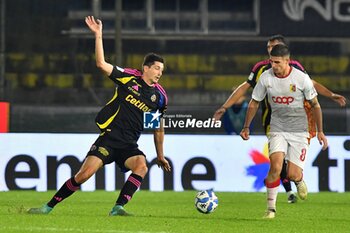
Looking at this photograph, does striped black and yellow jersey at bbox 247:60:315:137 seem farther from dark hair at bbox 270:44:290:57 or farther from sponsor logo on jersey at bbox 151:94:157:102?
Answer: sponsor logo on jersey at bbox 151:94:157:102

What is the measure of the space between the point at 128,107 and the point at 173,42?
10600mm

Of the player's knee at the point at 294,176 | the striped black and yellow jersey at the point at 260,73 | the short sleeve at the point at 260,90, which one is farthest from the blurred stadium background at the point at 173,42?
the short sleeve at the point at 260,90

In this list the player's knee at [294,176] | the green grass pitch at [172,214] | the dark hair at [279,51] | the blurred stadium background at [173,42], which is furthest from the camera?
the blurred stadium background at [173,42]

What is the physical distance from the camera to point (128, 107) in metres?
11.4

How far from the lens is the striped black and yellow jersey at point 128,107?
444 inches

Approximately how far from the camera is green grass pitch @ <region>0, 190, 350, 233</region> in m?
9.94

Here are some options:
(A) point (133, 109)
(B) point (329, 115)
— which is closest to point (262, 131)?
(B) point (329, 115)

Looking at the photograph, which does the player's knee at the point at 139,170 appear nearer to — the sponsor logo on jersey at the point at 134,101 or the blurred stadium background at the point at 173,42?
the sponsor logo on jersey at the point at 134,101

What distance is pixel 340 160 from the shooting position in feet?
51.4

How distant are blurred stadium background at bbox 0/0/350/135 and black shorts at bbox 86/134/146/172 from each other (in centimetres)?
871

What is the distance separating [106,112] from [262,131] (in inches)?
204

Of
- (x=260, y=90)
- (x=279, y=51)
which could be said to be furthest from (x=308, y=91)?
(x=279, y=51)

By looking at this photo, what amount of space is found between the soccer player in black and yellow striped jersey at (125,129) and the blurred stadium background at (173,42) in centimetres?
854

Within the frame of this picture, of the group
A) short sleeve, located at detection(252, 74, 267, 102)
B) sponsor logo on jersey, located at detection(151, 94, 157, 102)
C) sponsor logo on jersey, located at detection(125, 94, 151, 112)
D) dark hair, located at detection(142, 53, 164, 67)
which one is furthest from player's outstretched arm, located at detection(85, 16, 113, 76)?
short sleeve, located at detection(252, 74, 267, 102)
